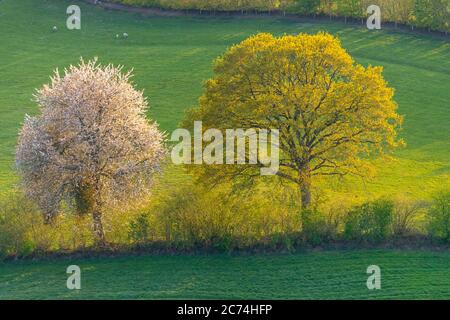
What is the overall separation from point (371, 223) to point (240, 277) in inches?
328

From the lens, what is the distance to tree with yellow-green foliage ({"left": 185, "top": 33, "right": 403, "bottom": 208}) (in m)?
41.0

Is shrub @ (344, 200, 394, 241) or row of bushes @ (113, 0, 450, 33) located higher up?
row of bushes @ (113, 0, 450, 33)

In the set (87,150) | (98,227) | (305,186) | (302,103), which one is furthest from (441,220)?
(87,150)

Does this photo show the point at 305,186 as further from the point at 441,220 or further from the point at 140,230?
the point at 140,230

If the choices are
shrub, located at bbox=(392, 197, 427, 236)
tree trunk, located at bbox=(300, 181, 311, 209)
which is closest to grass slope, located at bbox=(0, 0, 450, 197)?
tree trunk, located at bbox=(300, 181, 311, 209)

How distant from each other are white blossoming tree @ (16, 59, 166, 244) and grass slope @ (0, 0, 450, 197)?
1194 centimetres

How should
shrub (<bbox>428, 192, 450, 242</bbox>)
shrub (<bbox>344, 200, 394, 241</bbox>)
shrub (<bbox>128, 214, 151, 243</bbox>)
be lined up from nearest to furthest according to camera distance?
1. shrub (<bbox>428, 192, 450, 242</bbox>)
2. shrub (<bbox>344, 200, 394, 241</bbox>)
3. shrub (<bbox>128, 214, 151, 243</bbox>)

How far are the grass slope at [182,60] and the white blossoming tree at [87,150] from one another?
39.2 ft

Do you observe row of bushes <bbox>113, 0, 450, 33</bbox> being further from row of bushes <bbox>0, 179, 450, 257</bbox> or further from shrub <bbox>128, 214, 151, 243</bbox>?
shrub <bbox>128, 214, 151, 243</bbox>

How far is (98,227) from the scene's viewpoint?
41562 mm

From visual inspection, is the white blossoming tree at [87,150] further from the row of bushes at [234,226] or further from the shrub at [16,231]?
the row of bushes at [234,226]

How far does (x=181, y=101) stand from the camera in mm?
68000
